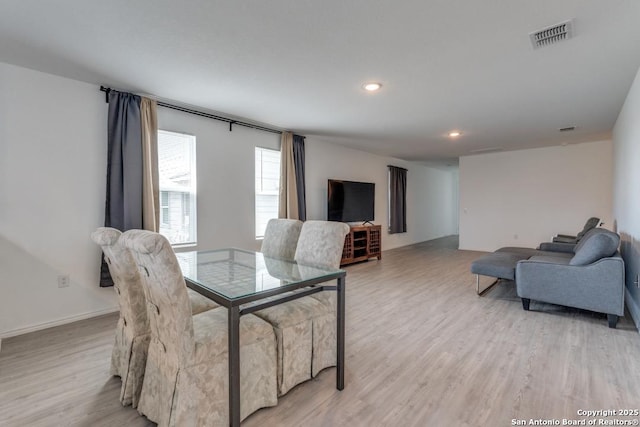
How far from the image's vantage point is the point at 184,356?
1.39 metres

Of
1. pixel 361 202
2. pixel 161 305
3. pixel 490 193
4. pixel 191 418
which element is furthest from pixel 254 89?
pixel 490 193

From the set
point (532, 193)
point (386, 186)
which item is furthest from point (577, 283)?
point (386, 186)

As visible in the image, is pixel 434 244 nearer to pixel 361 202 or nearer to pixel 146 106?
pixel 361 202

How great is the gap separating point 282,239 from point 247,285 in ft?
3.94

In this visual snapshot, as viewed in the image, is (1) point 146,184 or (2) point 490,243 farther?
(2) point 490,243

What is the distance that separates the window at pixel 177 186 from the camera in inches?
145

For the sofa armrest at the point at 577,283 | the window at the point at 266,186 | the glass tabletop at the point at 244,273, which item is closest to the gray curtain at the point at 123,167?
the glass tabletop at the point at 244,273

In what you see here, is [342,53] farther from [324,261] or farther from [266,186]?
[266,186]

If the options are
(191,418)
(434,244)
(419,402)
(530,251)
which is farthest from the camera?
(434,244)

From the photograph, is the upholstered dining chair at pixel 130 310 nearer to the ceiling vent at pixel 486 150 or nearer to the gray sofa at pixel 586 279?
the gray sofa at pixel 586 279

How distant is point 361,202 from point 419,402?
480cm

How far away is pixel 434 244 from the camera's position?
335 inches

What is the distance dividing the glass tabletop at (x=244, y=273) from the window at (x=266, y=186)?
1982 millimetres

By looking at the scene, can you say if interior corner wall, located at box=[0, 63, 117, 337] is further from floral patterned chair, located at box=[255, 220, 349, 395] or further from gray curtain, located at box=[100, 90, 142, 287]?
floral patterned chair, located at box=[255, 220, 349, 395]
